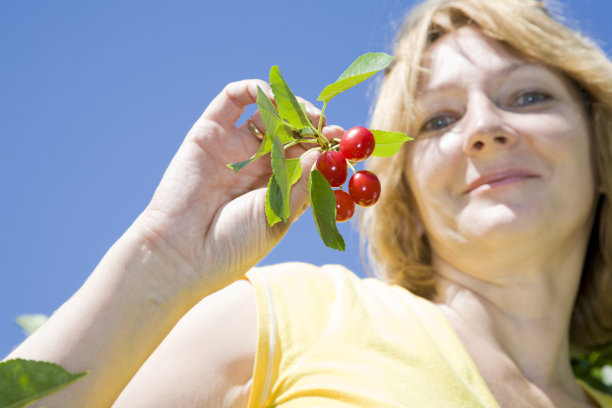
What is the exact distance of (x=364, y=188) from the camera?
1.10m

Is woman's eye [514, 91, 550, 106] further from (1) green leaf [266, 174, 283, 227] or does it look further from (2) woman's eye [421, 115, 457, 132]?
(1) green leaf [266, 174, 283, 227]

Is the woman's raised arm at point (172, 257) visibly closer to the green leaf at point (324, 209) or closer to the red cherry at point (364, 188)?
the red cherry at point (364, 188)

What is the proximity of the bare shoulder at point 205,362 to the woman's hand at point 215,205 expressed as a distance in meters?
0.24

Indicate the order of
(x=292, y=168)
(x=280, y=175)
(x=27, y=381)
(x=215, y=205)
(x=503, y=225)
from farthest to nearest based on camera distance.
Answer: (x=503, y=225)
(x=215, y=205)
(x=292, y=168)
(x=280, y=175)
(x=27, y=381)

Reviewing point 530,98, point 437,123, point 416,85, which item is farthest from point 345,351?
point 530,98

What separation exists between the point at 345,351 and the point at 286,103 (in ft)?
2.68

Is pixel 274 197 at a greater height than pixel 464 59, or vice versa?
pixel 274 197

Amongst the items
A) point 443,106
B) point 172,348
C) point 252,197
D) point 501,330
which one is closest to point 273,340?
point 172,348

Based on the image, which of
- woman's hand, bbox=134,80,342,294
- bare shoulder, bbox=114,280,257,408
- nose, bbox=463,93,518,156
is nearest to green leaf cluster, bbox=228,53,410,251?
woman's hand, bbox=134,80,342,294

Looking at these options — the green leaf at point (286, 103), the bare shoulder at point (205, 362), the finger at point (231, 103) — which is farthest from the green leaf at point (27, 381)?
the finger at point (231, 103)

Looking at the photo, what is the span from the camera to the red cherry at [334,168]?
3.42 feet

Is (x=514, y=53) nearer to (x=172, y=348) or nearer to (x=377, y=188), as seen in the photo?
(x=377, y=188)

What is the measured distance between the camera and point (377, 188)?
1105 mm

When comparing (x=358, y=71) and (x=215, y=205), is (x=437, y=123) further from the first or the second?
(x=358, y=71)
